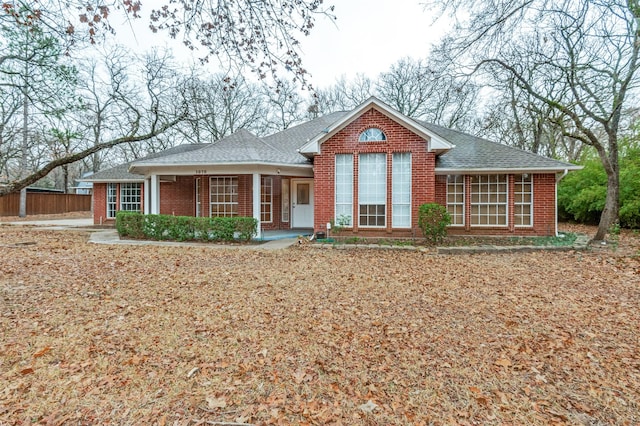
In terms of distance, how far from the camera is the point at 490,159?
40.1ft

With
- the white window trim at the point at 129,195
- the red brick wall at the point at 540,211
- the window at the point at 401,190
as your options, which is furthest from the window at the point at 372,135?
the white window trim at the point at 129,195

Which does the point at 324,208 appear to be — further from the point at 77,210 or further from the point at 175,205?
the point at 77,210

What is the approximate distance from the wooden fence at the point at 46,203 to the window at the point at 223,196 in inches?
837

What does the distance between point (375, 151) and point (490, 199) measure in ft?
15.7

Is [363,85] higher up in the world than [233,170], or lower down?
higher up

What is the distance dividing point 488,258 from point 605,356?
17.6ft

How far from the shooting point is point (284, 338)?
3.95 metres

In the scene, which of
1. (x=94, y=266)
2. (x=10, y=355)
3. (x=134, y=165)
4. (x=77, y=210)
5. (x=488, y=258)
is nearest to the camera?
(x=10, y=355)

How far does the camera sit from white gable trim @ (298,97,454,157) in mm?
10750

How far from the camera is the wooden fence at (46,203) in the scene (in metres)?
25.0

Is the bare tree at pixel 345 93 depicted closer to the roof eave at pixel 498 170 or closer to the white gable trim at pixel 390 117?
the white gable trim at pixel 390 117

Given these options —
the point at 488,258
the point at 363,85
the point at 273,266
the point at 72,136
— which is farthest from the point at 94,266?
the point at 363,85

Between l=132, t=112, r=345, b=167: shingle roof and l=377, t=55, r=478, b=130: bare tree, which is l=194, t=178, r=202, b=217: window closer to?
l=132, t=112, r=345, b=167: shingle roof

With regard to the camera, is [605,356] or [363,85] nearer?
[605,356]
